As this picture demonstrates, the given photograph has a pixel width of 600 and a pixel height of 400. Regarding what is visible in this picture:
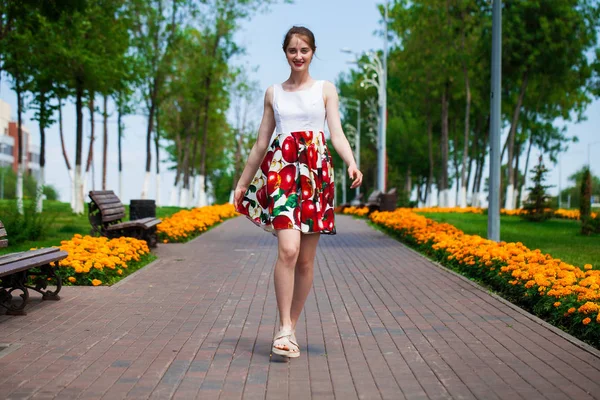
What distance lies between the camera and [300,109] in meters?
5.79

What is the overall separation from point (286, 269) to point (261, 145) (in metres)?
0.89

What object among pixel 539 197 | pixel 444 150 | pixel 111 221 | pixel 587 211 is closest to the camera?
pixel 111 221

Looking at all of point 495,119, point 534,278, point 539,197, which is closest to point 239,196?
point 534,278

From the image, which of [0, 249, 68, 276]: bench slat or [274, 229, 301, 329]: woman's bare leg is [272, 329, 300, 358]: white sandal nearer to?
[274, 229, 301, 329]: woman's bare leg

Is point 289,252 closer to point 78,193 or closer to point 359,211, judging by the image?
point 78,193

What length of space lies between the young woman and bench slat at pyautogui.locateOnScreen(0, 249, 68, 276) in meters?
2.37

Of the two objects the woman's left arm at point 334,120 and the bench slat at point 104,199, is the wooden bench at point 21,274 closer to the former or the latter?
the woman's left arm at point 334,120

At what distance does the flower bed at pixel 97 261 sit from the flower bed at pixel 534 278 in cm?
440

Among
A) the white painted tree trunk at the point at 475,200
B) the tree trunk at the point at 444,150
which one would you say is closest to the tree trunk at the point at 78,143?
the tree trunk at the point at 444,150

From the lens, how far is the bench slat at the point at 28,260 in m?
7.14

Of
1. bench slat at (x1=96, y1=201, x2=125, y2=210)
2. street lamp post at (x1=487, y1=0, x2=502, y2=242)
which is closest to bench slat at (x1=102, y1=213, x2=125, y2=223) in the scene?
bench slat at (x1=96, y1=201, x2=125, y2=210)

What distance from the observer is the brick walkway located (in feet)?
16.5

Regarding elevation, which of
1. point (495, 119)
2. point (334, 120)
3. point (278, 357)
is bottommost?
point (278, 357)

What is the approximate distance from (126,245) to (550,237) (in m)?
10.00
